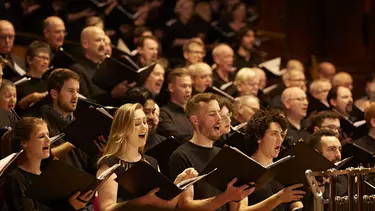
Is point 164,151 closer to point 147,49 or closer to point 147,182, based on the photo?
point 147,182

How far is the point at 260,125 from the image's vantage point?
17.9 feet

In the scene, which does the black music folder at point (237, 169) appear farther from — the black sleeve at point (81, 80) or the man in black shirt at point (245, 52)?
the man in black shirt at point (245, 52)

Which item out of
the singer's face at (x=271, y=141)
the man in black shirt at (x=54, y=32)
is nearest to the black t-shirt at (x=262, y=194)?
the singer's face at (x=271, y=141)

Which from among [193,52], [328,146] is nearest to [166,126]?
[328,146]

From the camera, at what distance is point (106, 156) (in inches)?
189

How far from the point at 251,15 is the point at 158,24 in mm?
1807

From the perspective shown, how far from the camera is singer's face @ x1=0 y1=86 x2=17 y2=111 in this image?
571cm

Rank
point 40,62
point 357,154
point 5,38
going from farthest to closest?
point 5,38 < point 40,62 < point 357,154

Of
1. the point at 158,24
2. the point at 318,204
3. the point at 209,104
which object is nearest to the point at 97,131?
the point at 209,104

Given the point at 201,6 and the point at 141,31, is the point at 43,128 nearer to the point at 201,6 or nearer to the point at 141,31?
the point at 141,31

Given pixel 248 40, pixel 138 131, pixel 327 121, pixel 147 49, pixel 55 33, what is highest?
pixel 55 33

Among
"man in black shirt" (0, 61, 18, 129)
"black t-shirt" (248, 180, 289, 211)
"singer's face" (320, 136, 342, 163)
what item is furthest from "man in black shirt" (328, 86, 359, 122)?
"man in black shirt" (0, 61, 18, 129)

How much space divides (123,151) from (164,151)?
61 centimetres

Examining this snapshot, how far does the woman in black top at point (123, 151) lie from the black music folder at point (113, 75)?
153cm
